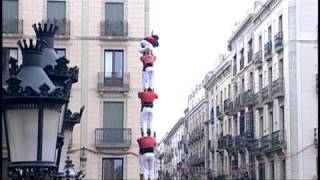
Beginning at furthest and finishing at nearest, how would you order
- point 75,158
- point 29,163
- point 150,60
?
point 75,158 < point 150,60 < point 29,163

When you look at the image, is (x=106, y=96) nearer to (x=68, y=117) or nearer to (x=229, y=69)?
(x=229, y=69)

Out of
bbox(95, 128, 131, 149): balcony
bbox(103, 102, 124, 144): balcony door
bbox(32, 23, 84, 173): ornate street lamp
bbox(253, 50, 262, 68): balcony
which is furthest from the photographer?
bbox(253, 50, 262, 68): balcony

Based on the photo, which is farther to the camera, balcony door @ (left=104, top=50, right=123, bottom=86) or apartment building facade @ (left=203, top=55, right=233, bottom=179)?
apartment building facade @ (left=203, top=55, right=233, bottom=179)

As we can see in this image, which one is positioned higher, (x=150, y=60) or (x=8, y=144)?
(x=150, y=60)

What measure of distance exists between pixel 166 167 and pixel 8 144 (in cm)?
11337

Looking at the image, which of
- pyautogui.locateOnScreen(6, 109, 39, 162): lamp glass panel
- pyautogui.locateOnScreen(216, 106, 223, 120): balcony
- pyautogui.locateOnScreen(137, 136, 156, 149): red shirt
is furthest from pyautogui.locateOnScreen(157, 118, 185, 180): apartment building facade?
pyautogui.locateOnScreen(6, 109, 39, 162): lamp glass panel

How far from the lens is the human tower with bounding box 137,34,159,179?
27969 millimetres

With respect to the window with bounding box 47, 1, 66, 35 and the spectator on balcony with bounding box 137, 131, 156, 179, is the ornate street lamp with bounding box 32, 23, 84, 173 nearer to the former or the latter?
the spectator on balcony with bounding box 137, 131, 156, 179

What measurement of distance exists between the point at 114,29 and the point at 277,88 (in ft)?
35.5

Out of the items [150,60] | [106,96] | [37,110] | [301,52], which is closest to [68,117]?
[37,110]

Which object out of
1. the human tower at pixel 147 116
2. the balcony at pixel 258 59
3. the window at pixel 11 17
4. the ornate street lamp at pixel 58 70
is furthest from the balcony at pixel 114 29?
the ornate street lamp at pixel 58 70

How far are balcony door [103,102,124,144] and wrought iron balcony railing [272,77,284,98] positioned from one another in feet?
32.3

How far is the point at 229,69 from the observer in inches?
2468

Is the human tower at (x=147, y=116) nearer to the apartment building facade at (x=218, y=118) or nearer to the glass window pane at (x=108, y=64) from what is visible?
the glass window pane at (x=108, y=64)
